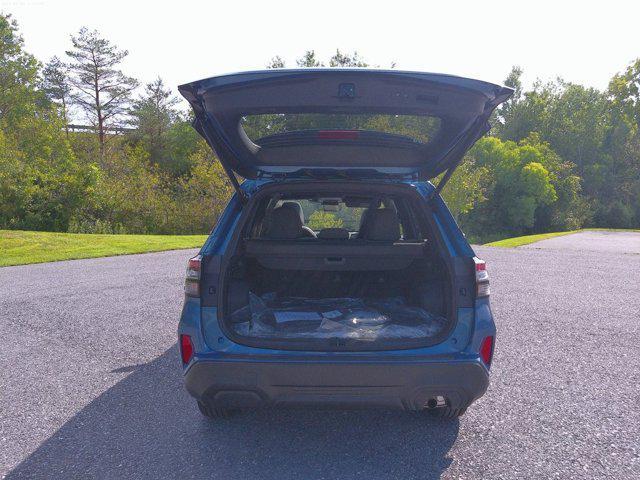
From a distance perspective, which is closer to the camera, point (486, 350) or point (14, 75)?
point (486, 350)

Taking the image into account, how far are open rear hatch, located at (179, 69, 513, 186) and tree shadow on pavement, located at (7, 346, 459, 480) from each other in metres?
1.61

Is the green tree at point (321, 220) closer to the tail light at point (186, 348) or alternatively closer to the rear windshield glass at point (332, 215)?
the rear windshield glass at point (332, 215)

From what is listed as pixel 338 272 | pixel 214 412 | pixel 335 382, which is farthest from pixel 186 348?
pixel 338 272

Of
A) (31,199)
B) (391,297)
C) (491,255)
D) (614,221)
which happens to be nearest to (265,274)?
(391,297)

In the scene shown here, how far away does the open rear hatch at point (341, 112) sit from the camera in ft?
8.93

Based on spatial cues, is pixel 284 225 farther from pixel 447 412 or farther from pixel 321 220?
pixel 447 412

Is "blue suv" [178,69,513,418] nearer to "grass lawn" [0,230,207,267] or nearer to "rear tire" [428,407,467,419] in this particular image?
"rear tire" [428,407,467,419]

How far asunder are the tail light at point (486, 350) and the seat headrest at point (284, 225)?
1596mm

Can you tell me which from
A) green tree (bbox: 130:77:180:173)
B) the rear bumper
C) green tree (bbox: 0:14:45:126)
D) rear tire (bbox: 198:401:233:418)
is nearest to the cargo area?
the rear bumper

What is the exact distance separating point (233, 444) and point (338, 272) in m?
1.54

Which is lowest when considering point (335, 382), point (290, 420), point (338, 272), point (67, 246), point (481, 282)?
point (67, 246)

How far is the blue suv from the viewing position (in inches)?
107

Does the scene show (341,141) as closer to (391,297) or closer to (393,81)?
(393,81)

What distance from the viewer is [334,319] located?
3432 millimetres
